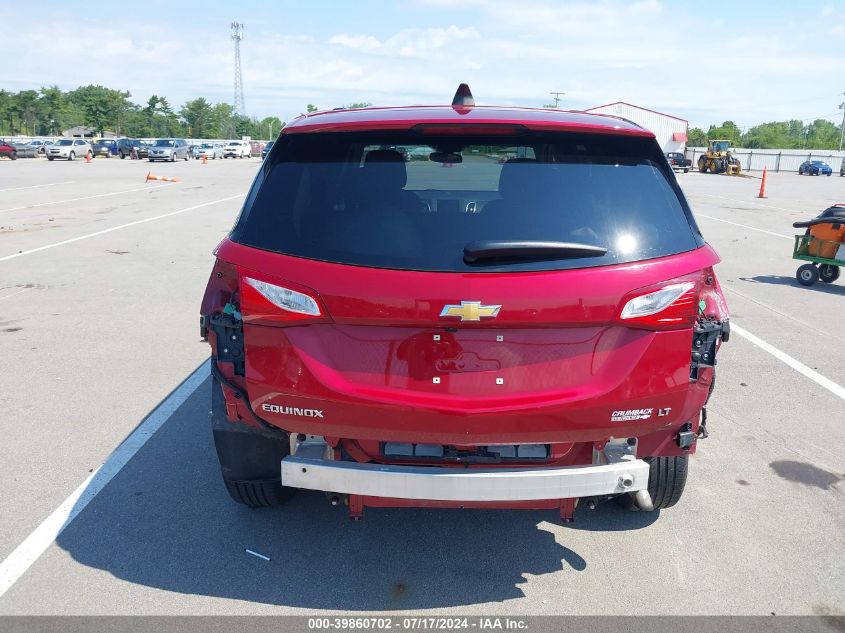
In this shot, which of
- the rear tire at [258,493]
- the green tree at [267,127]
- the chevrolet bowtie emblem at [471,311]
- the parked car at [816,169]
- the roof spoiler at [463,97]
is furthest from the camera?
the green tree at [267,127]

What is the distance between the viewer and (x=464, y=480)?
2744mm

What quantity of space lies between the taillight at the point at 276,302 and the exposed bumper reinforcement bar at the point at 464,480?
576mm

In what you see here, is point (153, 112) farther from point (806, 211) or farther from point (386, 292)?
point (386, 292)

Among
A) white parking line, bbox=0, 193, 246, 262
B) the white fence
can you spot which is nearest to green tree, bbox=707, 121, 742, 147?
the white fence

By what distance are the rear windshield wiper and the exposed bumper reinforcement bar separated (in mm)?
816

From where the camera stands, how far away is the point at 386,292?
2.73 meters

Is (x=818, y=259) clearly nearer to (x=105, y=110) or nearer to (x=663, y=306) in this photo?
(x=663, y=306)

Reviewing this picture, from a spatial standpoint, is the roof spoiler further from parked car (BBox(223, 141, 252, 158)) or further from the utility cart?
parked car (BBox(223, 141, 252, 158))

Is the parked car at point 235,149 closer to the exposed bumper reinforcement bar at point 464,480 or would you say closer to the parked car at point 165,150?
the parked car at point 165,150

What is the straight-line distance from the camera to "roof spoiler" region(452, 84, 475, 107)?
362 cm

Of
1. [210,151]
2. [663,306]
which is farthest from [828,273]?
[210,151]

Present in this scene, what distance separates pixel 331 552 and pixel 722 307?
2.11 m

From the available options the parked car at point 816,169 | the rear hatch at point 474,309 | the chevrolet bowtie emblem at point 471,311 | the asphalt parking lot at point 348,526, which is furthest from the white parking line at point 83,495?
the parked car at point 816,169

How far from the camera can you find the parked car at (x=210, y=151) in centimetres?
6256
